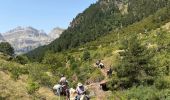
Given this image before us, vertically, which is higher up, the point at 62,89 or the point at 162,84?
the point at 62,89

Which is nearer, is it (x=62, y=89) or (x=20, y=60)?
(x=62, y=89)

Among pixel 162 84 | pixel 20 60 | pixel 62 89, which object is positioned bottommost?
pixel 162 84

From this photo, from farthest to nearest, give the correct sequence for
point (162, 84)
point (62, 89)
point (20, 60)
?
1. point (20, 60)
2. point (162, 84)
3. point (62, 89)

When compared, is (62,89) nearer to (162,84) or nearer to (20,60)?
(162,84)

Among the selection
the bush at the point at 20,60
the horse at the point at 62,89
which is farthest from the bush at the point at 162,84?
the bush at the point at 20,60

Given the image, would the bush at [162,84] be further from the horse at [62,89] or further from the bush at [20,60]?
the bush at [20,60]

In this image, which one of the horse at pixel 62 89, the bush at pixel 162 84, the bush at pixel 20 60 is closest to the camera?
the horse at pixel 62 89

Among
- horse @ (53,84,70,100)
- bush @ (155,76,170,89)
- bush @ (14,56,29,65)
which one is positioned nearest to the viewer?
horse @ (53,84,70,100)

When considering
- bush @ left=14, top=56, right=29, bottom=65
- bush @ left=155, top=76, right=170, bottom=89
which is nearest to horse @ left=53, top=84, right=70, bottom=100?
bush @ left=155, top=76, right=170, bottom=89

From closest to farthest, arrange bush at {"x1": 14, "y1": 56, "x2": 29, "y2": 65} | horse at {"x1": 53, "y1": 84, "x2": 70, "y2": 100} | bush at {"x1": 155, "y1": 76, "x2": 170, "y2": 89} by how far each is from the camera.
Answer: horse at {"x1": 53, "y1": 84, "x2": 70, "y2": 100} → bush at {"x1": 155, "y1": 76, "x2": 170, "y2": 89} → bush at {"x1": 14, "y1": 56, "x2": 29, "y2": 65}

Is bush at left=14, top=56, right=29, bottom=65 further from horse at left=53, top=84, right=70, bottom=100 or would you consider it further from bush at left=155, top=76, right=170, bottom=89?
horse at left=53, top=84, right=70, bottom=100

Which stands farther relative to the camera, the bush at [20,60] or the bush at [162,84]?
the bush at [20,60]

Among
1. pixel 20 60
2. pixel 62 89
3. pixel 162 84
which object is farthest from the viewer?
pixel 20 60

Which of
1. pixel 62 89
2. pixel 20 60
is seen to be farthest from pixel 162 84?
pixel 20 60
